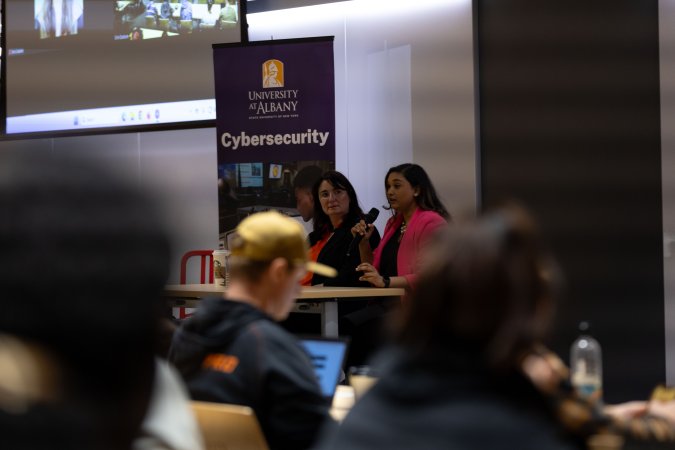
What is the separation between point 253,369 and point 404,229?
3.25m

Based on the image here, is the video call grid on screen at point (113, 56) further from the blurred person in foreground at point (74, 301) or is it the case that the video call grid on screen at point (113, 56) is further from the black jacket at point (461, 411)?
the blurred person in foreground at point (74, 301)

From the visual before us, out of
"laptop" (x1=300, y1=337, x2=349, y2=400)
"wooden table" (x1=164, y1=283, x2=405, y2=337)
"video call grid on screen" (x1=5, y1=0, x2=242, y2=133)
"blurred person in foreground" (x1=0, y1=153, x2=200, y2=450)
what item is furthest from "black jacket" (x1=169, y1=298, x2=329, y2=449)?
"video call grid on screen" (x1=5, y1=0, x2=242, y2=133)

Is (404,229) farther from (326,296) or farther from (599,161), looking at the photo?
(599,161)

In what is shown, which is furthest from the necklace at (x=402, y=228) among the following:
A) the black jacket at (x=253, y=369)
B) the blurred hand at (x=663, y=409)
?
the blurred hand at (x=663, y=409)

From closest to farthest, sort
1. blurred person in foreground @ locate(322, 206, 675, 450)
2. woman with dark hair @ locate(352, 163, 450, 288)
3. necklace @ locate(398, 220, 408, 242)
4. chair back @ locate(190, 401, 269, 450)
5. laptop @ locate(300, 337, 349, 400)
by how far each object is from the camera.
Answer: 1. blurred person in foreground @ locate(322, 206, 675, 450)
2. chair back @ locate(190, 401, 269, 450)
3. laptop @ locate(300, 337, 349, 400)
4. woman with dark hair @ locate(352, 163, 450, 288)
5. necklace @ locate(398, 220, 408, 242)

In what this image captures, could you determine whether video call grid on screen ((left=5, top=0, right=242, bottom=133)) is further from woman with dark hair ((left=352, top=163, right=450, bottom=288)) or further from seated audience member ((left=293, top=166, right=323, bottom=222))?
woman with dark hair ((left=352, top=163, right=450, bottom=288))

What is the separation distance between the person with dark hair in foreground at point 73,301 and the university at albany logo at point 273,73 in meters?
4.99

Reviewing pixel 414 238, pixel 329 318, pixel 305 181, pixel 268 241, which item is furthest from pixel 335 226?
pixel 268 241

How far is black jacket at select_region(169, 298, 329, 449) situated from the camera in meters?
1.96

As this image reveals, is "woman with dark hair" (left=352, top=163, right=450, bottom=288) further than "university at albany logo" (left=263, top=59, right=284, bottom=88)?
No

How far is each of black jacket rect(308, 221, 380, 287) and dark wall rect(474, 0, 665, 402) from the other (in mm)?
1243

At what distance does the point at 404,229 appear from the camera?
518cm

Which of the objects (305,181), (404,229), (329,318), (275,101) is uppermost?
(275,101)

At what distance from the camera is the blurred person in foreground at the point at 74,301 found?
0.51 meters
